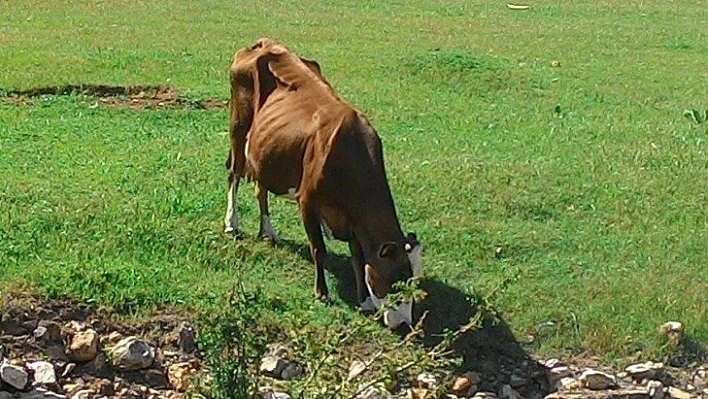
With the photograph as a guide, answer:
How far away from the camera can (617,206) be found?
10.4 meters

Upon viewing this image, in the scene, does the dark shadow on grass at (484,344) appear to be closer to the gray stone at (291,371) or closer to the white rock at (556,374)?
the white rock at (556,374)

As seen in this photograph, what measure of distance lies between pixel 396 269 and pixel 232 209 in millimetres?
1814

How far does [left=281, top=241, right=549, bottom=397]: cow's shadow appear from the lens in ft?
26.7

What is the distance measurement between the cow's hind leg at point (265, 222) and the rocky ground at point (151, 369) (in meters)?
1.39

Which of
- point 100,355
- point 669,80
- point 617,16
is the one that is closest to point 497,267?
point 100,355

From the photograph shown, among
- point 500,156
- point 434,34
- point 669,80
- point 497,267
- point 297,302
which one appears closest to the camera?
point 297,302

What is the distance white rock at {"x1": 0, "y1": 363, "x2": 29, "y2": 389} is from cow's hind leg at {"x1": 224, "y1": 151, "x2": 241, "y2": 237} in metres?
2.30

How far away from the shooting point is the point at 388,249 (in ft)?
26.8

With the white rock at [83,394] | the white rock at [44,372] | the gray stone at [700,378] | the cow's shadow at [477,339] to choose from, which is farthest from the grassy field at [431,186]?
the white rock at [83,394]

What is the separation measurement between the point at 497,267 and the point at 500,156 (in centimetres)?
270

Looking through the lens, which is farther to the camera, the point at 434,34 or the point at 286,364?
the point at 434,34

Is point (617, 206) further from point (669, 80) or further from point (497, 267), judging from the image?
point (669, 80)

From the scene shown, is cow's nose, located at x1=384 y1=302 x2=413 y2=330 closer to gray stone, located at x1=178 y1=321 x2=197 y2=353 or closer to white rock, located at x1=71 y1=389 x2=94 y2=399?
gray stone, located at x1=178 y1=321 x2=197 y2=353

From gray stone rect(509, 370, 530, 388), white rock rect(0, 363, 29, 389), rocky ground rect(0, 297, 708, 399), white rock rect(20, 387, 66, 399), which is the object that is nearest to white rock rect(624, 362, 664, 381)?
rocky ground rect(0, 297, 708, 399)
